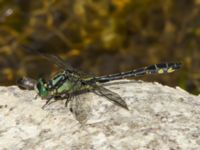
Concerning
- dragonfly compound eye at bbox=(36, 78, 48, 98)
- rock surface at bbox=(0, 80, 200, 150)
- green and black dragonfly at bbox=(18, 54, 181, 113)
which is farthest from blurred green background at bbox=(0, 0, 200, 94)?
rock surface at bbox=(0, 80, 200, 150)

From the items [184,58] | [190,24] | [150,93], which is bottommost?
[150,93]

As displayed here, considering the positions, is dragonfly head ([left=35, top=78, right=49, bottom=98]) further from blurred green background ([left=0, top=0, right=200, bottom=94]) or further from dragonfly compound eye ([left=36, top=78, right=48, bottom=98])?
blurred green background ([left=0, top=0, right=200, bottom=94])

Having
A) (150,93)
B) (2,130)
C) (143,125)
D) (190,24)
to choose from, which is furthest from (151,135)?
(190,24)

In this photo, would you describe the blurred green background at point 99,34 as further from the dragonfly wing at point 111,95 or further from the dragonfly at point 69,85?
the dragonfly wing at point 111,95

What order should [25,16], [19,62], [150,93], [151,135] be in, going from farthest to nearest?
[25,16] → [19,62] → [150,93] → [151,135]

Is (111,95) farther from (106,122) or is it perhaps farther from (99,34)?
A: (99,34)

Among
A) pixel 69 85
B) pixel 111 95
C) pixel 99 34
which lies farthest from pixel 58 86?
pixel 99 34

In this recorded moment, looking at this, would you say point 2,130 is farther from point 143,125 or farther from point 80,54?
point 80,54
